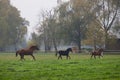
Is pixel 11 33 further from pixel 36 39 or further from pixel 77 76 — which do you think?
pixel 77 76

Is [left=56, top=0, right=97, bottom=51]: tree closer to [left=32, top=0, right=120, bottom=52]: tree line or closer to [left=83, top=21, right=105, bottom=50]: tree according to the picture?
[left=32, top=0, right=120, bottom=52]: tree line

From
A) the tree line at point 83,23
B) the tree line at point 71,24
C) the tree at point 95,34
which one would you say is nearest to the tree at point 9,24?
the tree line at point 71,24

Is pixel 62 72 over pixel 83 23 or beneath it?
beneath

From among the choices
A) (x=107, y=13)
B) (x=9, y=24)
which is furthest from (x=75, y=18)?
(x=9, y=24)

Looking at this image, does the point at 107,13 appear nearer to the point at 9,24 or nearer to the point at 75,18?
the point at 75,18

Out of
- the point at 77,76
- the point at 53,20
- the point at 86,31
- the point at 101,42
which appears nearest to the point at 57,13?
the point at 53,20

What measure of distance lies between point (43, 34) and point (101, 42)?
27.8 meters

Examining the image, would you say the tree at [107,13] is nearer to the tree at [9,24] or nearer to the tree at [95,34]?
the tree at [95,34]

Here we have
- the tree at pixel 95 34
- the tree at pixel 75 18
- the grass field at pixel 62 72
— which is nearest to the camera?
the grass field at pixel 62 72

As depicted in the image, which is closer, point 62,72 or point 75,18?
point 62,72

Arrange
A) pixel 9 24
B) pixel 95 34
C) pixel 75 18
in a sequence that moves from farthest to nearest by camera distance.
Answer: pixel 9 24
pixel 75 18
pixel 95 34

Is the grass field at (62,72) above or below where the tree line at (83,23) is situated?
below

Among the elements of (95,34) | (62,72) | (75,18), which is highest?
(75,18)

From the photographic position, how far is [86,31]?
79.0 metres
